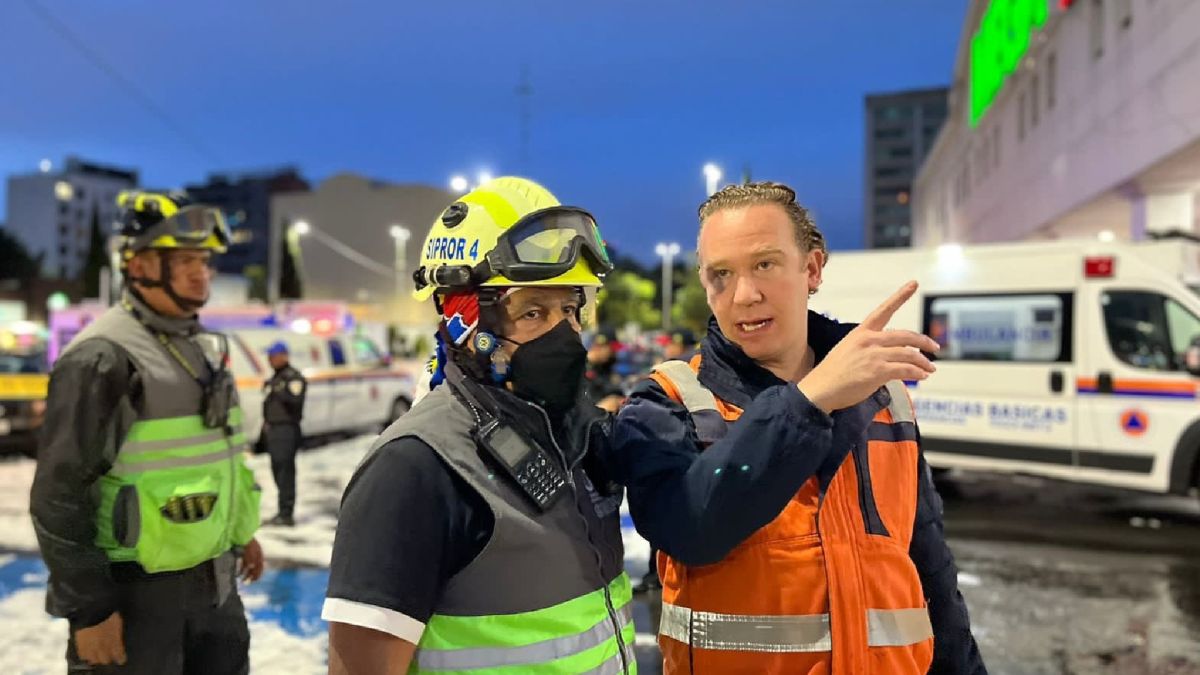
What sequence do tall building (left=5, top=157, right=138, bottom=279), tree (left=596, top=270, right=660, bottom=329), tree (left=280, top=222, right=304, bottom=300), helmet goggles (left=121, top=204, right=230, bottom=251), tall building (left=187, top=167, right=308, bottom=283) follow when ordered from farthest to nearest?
1. tall building (left=5, top=157, right=138, bottom=279)
2. tall building (left=187, top=167, right=308, bottom=283)
3. tree (left=596, top=270, right=660, bottom=329)
4. tree (left=280, top=222, right=304, bottom=300)
5. helmet goggles (left=121, top=204, right=230, bottom=251)

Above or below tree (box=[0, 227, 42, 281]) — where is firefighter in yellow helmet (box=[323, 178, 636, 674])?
below

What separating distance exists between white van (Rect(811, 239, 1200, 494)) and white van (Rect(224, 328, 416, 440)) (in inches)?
284

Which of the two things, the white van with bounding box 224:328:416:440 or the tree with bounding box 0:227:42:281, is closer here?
the white van with bounding box 224:328:416:440

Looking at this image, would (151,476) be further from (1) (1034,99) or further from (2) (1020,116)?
(2) (1020,116)

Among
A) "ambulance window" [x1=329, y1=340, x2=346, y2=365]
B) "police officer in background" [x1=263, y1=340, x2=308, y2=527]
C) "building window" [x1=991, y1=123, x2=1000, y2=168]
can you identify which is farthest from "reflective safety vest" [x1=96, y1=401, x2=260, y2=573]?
"building window" [x1=991, y1=123, x2=1000, y2=168]

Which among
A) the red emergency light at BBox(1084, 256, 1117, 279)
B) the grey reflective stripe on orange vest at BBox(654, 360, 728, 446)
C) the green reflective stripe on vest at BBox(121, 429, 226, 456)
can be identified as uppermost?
the red emergency light at BBox(1084, 256, 1117, 279)

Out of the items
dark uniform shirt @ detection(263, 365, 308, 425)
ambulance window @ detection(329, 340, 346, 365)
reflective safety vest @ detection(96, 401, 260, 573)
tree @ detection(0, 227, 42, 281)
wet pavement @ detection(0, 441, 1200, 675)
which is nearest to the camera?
reflective safety vest @ detection(96, 401, 260, 573)

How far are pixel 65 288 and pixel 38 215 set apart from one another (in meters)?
55.1

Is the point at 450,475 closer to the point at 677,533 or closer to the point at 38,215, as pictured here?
the point at 677,533

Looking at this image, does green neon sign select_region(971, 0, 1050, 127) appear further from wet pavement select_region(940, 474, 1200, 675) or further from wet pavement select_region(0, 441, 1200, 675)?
wet pavement select_region(0, 441, 1200, 675)

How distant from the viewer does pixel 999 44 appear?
22484 mm

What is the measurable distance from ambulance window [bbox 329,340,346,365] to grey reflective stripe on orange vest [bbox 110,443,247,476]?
10599mm

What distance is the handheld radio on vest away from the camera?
1.44m

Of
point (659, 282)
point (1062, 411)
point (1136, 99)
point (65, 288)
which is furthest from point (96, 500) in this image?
point (659, 282)
